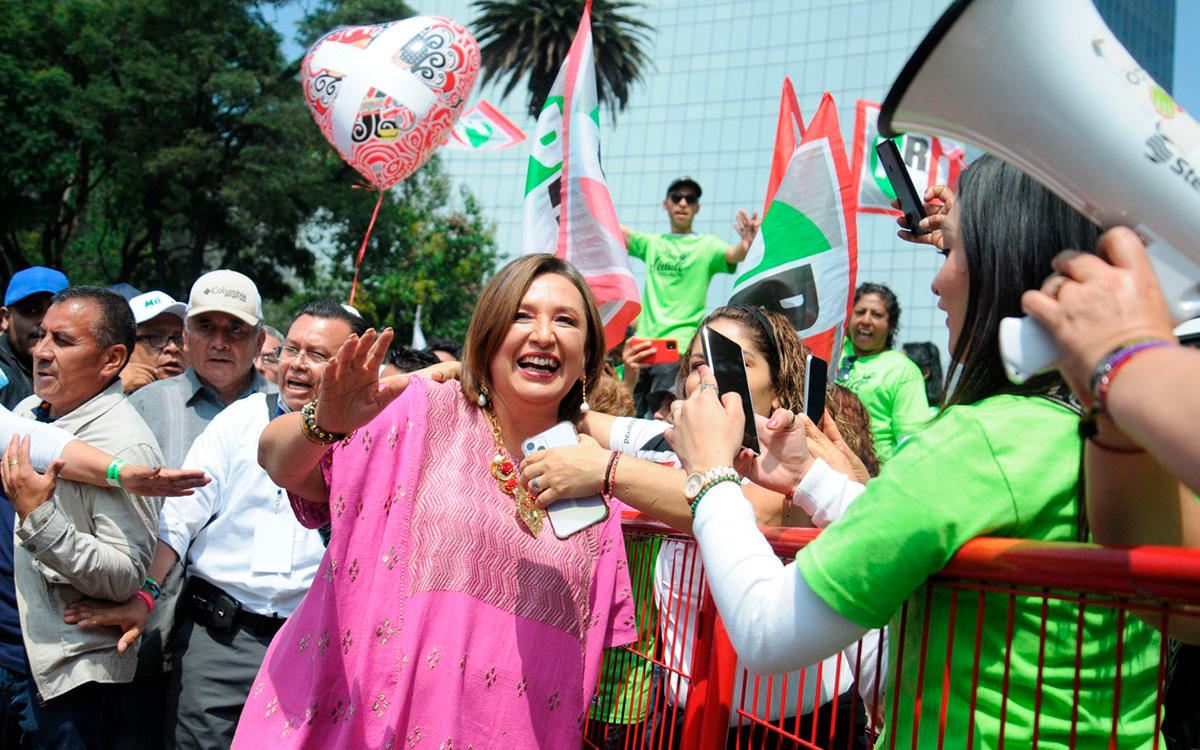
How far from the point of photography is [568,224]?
17.3 feet

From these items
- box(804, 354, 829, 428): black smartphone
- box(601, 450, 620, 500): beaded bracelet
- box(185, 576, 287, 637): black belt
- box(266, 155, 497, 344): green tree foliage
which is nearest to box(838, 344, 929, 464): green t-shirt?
box(804, 354, 829, 428): black smartphone

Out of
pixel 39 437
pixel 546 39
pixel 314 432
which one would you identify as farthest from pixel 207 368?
pixel 546 39

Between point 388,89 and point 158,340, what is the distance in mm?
3525

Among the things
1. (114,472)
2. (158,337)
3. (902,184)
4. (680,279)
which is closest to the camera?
(902,184)

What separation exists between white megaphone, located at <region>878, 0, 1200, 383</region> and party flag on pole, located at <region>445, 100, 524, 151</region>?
40.0 ft

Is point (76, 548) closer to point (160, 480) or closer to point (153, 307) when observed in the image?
point (160, 480)

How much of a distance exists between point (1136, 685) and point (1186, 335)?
9.81 feet

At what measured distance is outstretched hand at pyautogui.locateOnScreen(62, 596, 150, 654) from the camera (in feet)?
10.8

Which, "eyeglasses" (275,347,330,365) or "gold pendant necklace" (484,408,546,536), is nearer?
"gold pendant necklace" (484,408,546,536)

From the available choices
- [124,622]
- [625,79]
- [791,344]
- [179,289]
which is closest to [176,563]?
[124,622]

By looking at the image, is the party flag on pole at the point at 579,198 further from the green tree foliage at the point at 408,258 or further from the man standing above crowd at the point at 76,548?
the green tree foliage at the point at 408,258

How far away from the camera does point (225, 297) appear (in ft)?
14.2

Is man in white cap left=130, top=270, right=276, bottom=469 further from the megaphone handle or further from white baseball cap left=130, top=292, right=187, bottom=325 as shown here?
the megaphone handle

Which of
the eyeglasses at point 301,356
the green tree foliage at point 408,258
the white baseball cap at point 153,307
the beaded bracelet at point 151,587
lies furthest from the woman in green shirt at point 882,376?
the green tree foliage at point 408,258
